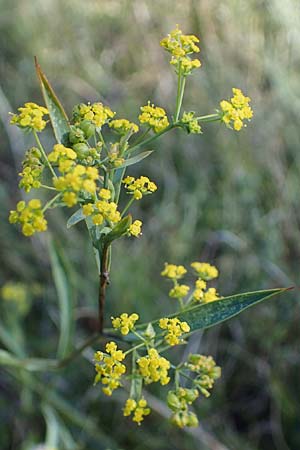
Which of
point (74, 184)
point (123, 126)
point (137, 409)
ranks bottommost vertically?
point (137, 409)

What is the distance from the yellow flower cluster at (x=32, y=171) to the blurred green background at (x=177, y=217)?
88cm

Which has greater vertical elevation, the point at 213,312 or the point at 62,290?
the point at 213,312

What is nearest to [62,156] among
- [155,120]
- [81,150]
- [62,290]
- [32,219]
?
[81,150]

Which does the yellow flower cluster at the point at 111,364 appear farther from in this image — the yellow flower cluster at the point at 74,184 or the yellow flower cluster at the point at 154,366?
the yellow flower cluster at the point at 74,184

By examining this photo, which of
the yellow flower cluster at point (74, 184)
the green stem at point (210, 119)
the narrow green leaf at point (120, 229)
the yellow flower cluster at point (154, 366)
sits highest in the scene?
the green stem at point (210, 119)

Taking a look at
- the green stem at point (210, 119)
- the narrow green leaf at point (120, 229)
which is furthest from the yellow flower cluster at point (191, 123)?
the narrow green leaf at point (120, 229)

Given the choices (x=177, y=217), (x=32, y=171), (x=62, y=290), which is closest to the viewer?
(x=32, y=171)

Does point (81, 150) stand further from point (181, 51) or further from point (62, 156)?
point (181, 51)

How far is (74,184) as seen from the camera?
1.22m

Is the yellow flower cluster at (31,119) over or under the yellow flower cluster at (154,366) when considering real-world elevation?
over

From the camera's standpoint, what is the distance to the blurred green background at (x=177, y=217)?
262 cm

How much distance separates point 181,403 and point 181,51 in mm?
914

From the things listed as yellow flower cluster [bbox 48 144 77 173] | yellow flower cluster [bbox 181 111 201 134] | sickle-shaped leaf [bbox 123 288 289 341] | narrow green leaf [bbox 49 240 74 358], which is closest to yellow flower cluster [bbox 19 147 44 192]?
yellow flower cluster [bbox 48 144 77 173]

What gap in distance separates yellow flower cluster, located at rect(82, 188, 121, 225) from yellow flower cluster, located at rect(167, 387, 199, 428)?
0.49 m
